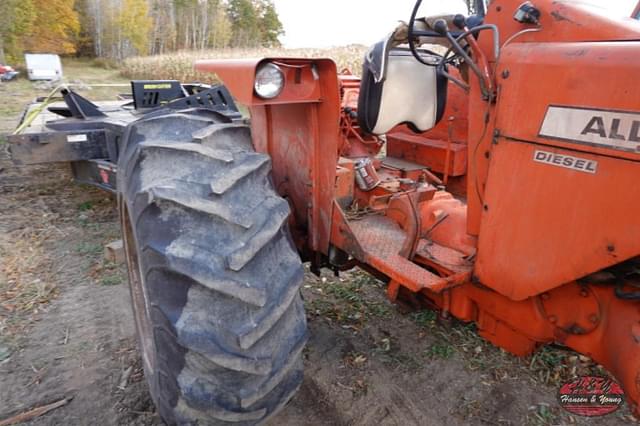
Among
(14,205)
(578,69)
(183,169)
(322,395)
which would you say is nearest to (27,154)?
(14,205)

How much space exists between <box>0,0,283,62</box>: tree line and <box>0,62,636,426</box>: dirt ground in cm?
3137

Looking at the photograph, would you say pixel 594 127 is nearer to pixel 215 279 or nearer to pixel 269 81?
pixel 269 81

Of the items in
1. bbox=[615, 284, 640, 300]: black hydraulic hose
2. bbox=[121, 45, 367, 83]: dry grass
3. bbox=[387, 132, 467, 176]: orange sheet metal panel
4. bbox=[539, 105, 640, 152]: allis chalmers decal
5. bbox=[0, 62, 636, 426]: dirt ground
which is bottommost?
bbox=[0, 62, 636, 426]: dirt ground

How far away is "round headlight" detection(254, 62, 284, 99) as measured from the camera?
67.5 inches

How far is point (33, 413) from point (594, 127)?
105 inches

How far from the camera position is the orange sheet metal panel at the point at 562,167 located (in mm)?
1317

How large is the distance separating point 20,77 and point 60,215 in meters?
24.4

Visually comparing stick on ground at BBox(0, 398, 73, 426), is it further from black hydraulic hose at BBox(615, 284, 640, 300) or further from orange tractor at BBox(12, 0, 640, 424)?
black hydraulic hose at BBox(615, 284, 640, 300)

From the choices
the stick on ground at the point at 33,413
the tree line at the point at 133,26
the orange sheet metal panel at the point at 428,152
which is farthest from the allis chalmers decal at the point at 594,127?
the tree line at the point at 133,26

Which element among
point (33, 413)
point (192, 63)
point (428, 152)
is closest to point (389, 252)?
point (428, 152)

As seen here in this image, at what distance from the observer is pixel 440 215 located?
2207mm

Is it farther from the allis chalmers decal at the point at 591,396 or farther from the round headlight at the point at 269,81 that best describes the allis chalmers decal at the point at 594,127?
the allis chalmers decal at the point at 591,396

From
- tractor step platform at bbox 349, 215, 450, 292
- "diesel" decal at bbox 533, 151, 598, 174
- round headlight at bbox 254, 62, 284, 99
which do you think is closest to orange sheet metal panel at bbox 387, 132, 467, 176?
tractor step platform at bbox 349, 215, 450, 292

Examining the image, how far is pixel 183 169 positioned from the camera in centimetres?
162
